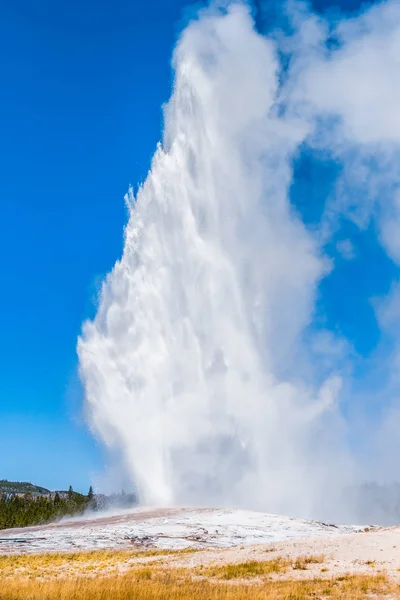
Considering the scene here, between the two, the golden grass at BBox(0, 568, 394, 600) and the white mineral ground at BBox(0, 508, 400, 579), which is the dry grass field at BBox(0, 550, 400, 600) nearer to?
the golden grass at BBox(0, 568, 394, 600)

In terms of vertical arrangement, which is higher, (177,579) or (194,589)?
(194,589)

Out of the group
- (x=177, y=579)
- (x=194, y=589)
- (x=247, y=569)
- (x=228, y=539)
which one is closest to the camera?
(x=194, y=589)

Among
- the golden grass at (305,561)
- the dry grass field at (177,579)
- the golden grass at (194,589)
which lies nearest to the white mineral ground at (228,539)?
the golden grass at (305,561)

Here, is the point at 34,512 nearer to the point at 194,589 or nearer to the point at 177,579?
the point at 177,579

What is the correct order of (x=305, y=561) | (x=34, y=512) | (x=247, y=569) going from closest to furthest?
(x=247, y=569) < (x=305, y=561) < (x=34, y=512)

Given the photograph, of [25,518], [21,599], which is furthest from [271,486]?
[21,599]

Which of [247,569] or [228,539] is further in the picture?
[228,539]

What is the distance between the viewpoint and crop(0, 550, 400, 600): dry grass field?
14.9 m

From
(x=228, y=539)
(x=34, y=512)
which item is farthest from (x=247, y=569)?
(x=34, y=512)

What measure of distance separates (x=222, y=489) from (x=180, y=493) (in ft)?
18.5

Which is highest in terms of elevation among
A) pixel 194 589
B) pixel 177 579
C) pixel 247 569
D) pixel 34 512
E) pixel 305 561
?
pixel 305 561

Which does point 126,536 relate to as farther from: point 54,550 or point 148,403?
point 148,403

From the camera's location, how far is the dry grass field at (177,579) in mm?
14914

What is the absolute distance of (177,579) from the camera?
18859 mm
